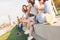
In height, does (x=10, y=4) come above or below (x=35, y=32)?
above

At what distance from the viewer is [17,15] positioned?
13.6 ft

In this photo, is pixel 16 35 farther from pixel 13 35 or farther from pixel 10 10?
pixel 10 10

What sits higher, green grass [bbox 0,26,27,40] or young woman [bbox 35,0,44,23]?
young woman [bbox 35,0,44,23]

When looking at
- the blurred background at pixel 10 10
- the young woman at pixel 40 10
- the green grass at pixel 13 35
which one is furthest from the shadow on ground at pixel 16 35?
the young woman at pixel 40 10

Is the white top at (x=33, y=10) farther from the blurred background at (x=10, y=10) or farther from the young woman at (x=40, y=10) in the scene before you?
the blurred background at (x=10, y=10)

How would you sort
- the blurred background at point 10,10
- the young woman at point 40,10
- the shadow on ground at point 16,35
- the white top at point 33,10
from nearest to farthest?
the young woman at point 40,10, the white top at point 33,10, the shadow on ground at point 16,35, the blurred background at point 10,10

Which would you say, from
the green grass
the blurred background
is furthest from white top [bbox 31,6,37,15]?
the blurred background

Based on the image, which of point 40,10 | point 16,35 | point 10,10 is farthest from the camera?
point 10,10

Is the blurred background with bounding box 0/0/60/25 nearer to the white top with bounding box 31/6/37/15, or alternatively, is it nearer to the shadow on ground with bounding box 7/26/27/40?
the shadow on ground with bounding box 7/26/27/40

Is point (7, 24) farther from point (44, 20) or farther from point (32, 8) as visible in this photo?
point (44, 20)

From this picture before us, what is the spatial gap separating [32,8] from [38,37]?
0.40 m

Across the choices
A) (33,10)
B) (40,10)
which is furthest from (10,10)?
(40,10)

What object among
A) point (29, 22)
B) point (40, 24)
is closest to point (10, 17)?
point (29, 22)

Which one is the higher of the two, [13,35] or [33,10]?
[33,10]
